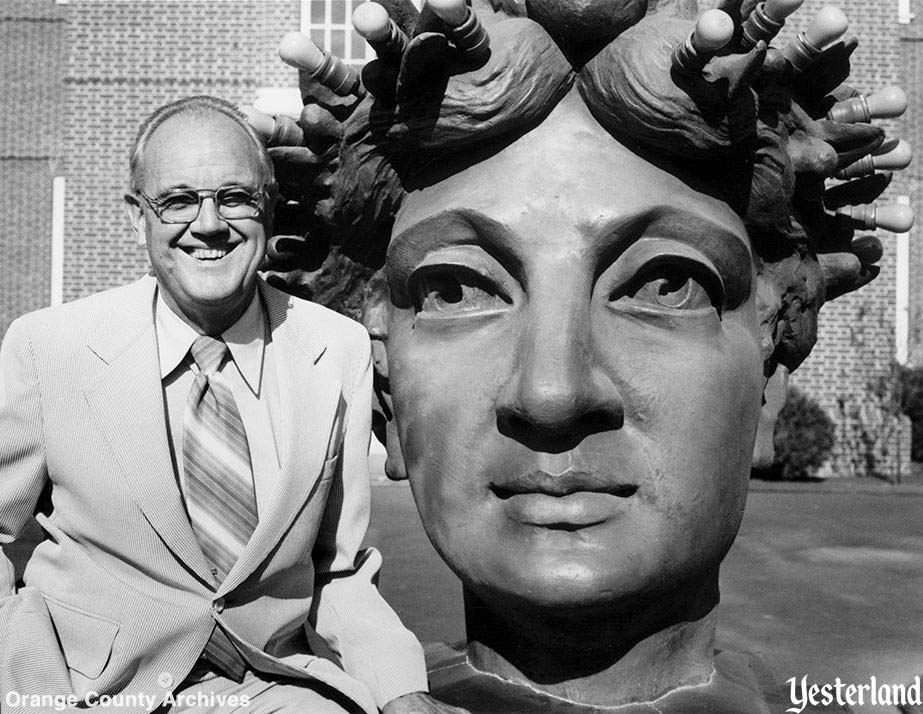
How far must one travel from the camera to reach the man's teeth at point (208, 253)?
2119mm

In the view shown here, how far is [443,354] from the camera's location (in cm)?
273

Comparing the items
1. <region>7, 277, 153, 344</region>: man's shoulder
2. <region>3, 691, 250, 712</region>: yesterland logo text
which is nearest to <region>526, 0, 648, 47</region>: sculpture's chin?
<region>7, 277, 153, 344</region>: man's shoulder

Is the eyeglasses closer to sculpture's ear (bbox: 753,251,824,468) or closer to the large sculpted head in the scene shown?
the large sculpted head

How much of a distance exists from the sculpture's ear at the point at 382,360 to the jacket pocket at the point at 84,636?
1.10 metres

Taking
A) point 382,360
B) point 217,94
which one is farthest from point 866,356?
point 382,360

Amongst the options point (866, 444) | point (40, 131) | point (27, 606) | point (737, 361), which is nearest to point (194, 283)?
point (27, 606)

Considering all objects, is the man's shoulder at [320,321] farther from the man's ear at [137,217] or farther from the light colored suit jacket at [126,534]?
the man's ear at [137,217]

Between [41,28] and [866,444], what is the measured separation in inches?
526

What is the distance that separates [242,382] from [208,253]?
26 cm

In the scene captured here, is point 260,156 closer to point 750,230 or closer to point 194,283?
point 194,283

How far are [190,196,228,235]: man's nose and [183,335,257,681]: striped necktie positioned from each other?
0.91ft

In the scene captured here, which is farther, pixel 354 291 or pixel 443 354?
pixel 354 291

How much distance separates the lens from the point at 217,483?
6.96 ft

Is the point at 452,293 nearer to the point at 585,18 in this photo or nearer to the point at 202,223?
the point at 585,18
